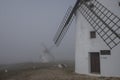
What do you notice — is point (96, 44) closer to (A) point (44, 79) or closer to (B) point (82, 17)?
(B) point (82, 17)

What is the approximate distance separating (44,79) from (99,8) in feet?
26.9

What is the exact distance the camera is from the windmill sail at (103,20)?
1405cm

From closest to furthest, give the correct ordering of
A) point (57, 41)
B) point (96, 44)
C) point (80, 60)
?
1. point (96, 44)
2. point (80, 60)
3. point (57, 41)

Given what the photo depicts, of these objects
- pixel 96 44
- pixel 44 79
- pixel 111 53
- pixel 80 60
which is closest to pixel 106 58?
pixel 111 53

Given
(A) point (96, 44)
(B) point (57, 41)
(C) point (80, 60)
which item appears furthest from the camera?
(B) point (57, 41)

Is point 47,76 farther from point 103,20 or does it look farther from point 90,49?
point 103,20

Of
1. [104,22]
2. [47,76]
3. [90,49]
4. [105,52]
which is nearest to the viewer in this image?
[104,22]

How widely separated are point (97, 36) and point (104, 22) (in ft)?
5.28

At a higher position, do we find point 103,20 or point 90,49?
point 103,20

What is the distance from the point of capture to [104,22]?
14.4 m

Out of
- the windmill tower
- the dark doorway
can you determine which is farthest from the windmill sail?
the dark doorway

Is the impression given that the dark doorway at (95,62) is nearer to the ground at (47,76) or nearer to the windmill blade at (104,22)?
the ground at (47,76)

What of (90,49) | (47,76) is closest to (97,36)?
(90,49)

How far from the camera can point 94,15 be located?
51.2ft
